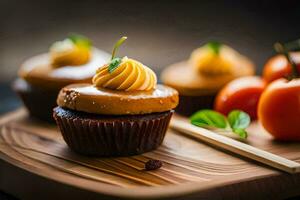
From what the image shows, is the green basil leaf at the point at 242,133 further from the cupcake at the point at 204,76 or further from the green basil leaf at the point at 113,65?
the green basil leaf at the point at 113,65

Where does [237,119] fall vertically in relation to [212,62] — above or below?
below

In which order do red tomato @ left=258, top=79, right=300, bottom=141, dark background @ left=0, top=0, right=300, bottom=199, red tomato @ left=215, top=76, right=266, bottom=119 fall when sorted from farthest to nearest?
1. dark background @ left=0, top=0, right=300, bottom=199
2. red tomato @ left=215, top=76, right=266, bottom=119
3. red tomato @ left=258, top=79, right=300, bottom=141

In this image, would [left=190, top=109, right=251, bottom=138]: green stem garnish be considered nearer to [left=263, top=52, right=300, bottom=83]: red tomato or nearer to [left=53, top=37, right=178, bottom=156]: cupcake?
[left=53, top=37, right=178, bottom=156]: cupcake

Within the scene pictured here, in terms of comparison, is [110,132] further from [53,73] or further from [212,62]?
[212,62]

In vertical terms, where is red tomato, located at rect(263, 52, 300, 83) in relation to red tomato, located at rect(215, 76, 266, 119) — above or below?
above

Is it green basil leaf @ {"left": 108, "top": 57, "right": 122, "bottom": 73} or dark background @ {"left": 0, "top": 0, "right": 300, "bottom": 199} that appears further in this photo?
dark background @ {"left": 0, "top": 0, "right": 300, "bottom": 199}

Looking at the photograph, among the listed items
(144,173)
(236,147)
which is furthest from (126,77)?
(236,147)

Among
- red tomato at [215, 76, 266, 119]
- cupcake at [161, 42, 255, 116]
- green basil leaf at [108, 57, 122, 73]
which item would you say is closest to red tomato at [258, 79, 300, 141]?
red tomato at [215, 76, 266, 119]
